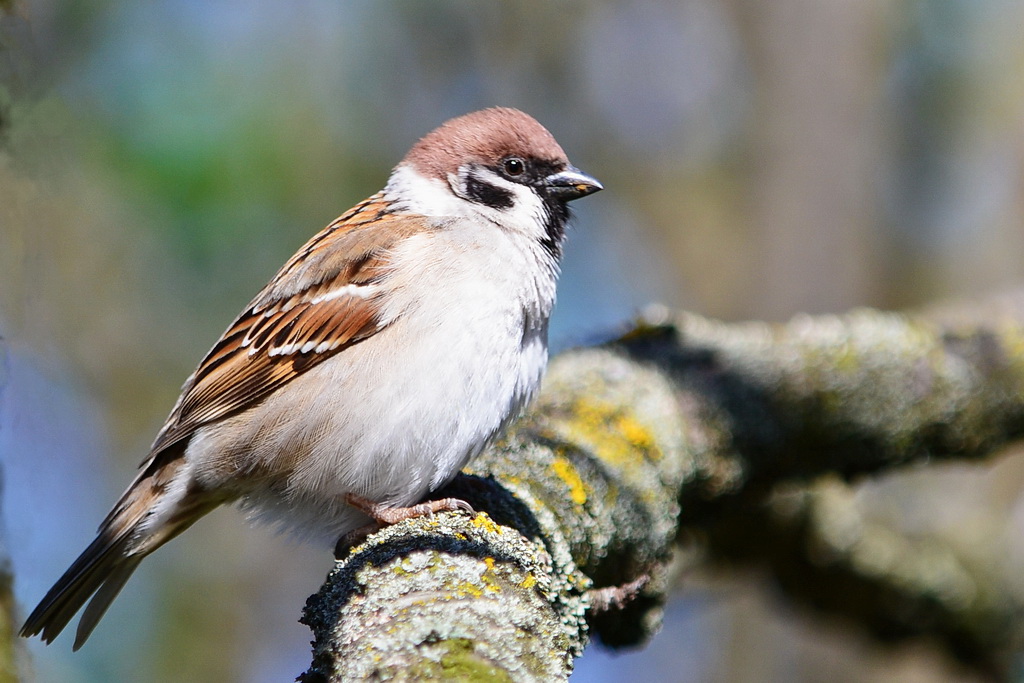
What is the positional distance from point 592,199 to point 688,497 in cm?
511

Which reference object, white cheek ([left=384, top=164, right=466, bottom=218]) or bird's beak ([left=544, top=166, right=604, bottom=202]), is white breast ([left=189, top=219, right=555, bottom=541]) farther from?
bird's beak ([left=544, top=166, right=604, bottom=202])

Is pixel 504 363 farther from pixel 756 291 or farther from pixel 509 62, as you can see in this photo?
pixel 509 62

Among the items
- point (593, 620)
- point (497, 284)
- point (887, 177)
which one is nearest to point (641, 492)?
point (593, 620)

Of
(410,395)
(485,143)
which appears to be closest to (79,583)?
(410,395)

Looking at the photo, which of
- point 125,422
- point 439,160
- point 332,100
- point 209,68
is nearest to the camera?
point 439,160

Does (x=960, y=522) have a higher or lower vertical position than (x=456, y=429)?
higher

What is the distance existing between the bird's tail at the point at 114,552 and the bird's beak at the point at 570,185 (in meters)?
1.48

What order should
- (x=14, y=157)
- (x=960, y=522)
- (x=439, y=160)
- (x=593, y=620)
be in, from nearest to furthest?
(x=14, y=157)
(x=593, y=620)
(x=439, y=160)
(x=960, y=522)

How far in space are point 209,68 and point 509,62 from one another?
2223 millimetres

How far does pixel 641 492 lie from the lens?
2793mm

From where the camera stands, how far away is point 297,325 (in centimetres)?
305

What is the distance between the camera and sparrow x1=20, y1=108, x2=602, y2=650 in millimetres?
2711

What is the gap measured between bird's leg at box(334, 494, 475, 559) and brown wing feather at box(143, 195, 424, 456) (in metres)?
0.47

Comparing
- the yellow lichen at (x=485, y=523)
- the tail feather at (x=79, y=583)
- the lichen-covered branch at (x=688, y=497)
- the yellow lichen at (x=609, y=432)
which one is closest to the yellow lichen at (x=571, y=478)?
the lichen-covered branch at (x=688, y=497)
